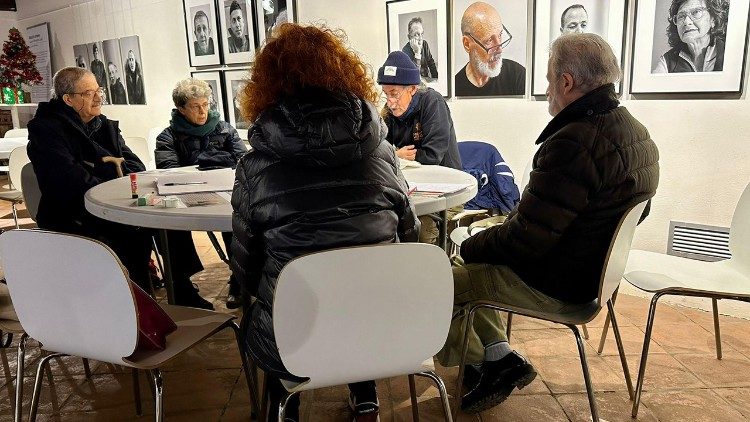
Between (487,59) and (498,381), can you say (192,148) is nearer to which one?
(487,59)

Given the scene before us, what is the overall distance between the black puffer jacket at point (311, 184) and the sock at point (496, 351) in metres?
0.84

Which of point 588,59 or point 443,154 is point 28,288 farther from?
point 443,154

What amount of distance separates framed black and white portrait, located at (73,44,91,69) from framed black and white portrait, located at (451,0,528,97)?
4.99 meters

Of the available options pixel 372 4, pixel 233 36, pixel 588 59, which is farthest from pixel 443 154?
pixel 233 36

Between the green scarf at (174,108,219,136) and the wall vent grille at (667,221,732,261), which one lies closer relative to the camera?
the wall vent grille at (667,221,732,261)

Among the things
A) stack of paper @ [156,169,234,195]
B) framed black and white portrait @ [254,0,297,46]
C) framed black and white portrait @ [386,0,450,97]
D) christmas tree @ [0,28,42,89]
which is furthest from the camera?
christmas tree @ [0,28,42,89]

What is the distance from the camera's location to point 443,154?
3104 millimetres

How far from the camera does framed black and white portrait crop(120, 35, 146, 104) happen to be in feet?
19.3

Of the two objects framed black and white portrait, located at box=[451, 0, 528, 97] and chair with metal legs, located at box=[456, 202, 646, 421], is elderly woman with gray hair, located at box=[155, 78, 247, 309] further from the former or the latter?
chair with metal legs, located at box=[456, 202, 646, 421]

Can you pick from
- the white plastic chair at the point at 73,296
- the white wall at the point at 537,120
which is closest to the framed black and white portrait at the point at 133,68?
the white wall at the point at 537,120

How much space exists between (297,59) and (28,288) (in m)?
0.91

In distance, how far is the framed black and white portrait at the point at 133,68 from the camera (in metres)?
5.89

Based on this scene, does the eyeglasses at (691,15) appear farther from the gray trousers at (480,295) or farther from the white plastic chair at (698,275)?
the gray trousers at (480,295)

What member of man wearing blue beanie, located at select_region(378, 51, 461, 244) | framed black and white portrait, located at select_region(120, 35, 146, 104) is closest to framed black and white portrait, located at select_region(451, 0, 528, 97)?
man wearing blue beanie, located at select_region(378, 51, 461, 244)
